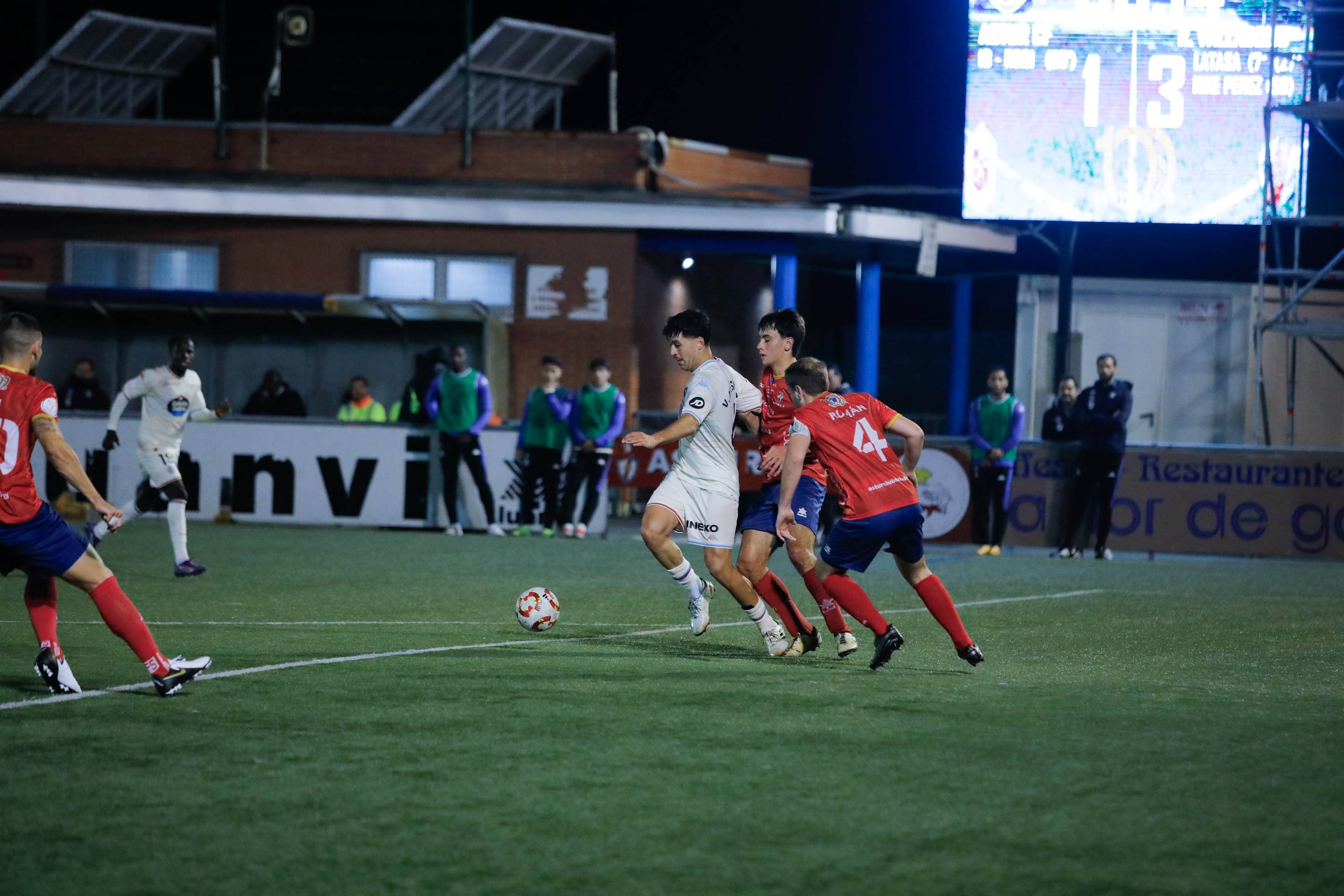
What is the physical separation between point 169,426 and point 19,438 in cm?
634

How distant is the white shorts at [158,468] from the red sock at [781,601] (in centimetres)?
590

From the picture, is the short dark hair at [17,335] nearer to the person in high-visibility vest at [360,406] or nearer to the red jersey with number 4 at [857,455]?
the red jersey with number 4 at [857,455]

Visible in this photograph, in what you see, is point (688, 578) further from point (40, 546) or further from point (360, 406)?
point (360, 406)

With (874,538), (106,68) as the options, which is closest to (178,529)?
(874,538)

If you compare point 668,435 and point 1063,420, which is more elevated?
point 1063,420

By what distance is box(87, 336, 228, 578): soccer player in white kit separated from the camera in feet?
42.3

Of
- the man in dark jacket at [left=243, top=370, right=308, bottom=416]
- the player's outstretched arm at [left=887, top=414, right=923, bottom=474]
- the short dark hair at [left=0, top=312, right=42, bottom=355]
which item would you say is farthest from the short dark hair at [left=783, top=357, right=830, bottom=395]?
the man in dark jacket at [left=243, top=370, right=308, bottom=416]

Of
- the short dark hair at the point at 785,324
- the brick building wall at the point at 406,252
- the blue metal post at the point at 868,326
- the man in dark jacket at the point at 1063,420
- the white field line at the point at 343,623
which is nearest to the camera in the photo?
the short dark hair at the point at 785,324

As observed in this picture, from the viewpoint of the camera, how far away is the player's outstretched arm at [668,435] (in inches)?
316

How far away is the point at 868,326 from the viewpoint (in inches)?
891

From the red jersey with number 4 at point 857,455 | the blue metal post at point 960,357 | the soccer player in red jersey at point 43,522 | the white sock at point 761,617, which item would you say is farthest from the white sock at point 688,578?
the blue metal post at point 960,357

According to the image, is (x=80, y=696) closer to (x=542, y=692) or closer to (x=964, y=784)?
(x=542, y=692)

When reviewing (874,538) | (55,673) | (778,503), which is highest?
(778,503)

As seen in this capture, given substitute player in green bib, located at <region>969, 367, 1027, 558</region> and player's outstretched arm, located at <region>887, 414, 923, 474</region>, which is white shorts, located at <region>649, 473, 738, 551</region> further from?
substitute player in green bib, located at <region>969, 367, 1027, 558</region>
